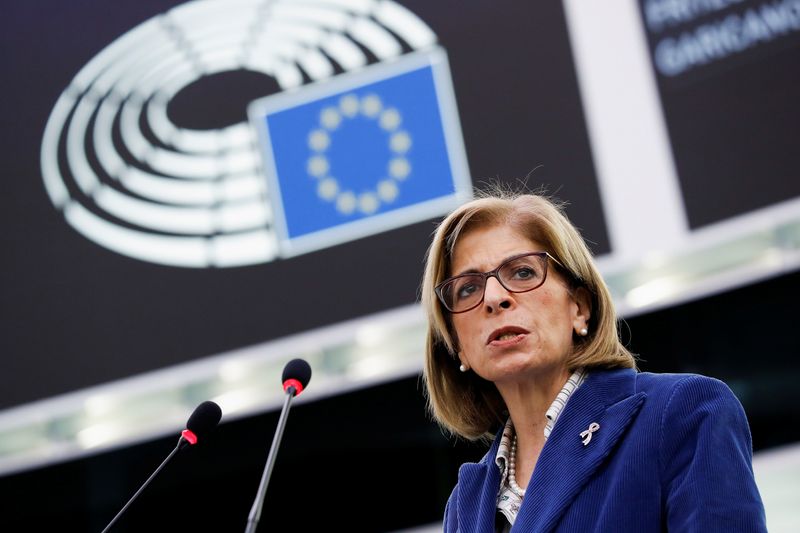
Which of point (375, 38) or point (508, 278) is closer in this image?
point (508, 278)

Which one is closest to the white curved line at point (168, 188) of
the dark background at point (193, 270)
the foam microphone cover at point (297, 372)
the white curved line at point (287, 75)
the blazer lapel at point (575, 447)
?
the dark background at point (193, 270)

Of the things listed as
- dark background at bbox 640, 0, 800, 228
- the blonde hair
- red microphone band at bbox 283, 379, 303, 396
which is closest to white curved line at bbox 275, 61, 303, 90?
dark background at bbox 640, 0, 800, 228

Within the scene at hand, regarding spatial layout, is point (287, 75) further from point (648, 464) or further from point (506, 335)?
point (648, 464)

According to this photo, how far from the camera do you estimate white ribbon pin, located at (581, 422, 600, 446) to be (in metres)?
1.51

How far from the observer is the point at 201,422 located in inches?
73.7

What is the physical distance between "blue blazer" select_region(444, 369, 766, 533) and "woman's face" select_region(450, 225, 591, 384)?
10 cm

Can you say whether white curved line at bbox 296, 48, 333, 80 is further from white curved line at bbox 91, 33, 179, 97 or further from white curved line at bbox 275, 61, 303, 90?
white curved line at bbox 91, 33, 179, 97

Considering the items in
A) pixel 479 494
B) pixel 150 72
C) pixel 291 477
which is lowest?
pixel 291 477

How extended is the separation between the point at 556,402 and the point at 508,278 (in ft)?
0.68

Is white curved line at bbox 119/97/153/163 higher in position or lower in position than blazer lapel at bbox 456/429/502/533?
higher

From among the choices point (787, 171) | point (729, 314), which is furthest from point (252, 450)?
point (787, 171)

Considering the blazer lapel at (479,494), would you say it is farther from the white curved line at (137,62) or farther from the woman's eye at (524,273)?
the white curved line at (137,62)

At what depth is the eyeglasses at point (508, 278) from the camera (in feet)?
5.54

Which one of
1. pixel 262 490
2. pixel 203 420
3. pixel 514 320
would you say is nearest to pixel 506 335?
pixel 514 320
